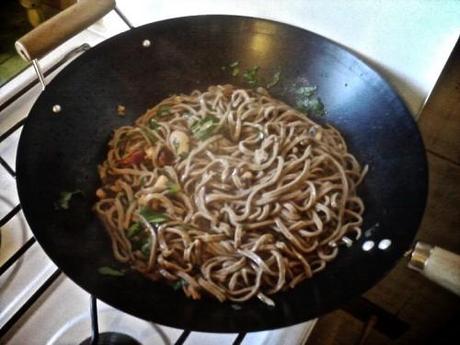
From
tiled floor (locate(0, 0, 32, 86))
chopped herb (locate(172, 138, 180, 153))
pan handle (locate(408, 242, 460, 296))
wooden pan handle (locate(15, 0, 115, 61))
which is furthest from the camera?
tiled floor (locate(0, 0, 32, 86))

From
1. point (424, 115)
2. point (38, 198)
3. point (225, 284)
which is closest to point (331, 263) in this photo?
point (225, 284)

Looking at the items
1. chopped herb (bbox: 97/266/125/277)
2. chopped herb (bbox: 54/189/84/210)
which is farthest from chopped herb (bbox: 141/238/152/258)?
chopped herb (bbox: 54/189/84/210)

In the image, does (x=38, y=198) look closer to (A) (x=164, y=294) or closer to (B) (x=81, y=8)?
(A) (x=164, y=294)

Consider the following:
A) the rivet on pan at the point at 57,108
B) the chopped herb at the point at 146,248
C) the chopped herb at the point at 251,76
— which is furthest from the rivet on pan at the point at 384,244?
the rivet on pan at the point at 57,108

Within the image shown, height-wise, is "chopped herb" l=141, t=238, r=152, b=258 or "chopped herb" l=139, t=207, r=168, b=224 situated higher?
"chopped herb" l=139, t=207, r=168, b=224

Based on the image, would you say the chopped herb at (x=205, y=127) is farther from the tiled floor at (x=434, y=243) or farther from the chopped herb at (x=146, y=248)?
the tiled floor at (x=434, y=243)

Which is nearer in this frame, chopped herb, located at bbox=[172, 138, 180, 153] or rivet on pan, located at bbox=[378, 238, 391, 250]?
rivet on pan, located at bbox=[378, 238, 391, 250]

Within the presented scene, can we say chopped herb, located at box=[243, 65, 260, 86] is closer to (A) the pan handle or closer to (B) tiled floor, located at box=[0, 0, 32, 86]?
(A) the pan handle
